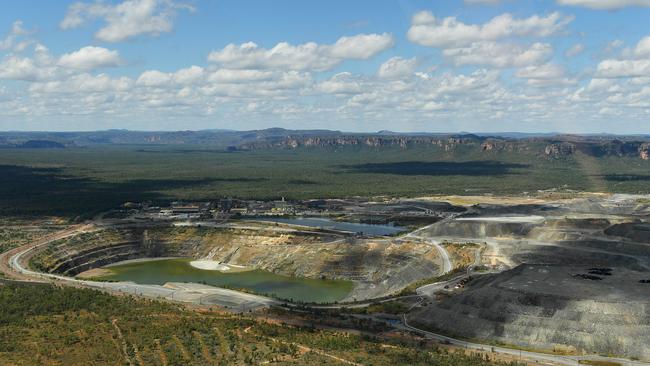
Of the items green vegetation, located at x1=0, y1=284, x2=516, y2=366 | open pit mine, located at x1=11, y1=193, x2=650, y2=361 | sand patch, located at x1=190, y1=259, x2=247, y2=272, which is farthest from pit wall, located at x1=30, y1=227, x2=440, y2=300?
green vegetation, located at x1=0, y1=284, x2=516, y2=366

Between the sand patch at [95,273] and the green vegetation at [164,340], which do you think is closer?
the green vegetation at [164,340]

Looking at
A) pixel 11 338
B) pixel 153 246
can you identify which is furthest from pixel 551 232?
pixel 11 338

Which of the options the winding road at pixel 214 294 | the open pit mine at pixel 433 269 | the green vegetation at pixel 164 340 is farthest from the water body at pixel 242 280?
the green vegetation at pixel 164 340

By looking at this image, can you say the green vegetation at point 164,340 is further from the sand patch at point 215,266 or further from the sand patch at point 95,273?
the sand patch at point 215,266

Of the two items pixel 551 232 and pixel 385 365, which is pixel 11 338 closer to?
pixel 385 365

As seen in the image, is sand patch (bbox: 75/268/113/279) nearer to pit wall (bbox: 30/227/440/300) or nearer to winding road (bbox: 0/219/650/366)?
pit wall (bbox: 30/227/440/300)

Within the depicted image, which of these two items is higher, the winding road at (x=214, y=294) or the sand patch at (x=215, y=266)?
the winding road at (x=214, y=294)

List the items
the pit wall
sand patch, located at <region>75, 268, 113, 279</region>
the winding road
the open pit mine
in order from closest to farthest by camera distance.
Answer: the winding road → the open pit mine → the pit wall → sand patch, located at <region>75, 268, 113, 279</region>
